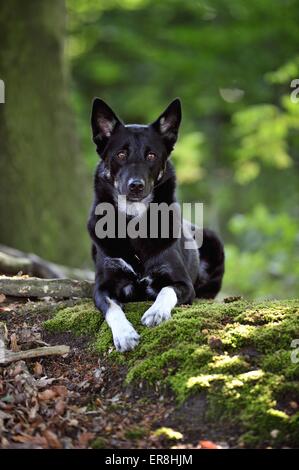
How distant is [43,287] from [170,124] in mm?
1887

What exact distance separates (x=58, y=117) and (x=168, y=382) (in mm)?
6774

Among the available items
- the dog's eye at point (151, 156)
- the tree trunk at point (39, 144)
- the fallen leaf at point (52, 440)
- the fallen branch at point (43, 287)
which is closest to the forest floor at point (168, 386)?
the fallen leaf at point (52, 440)

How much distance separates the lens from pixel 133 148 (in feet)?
16.9

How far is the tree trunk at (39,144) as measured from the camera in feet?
29.2

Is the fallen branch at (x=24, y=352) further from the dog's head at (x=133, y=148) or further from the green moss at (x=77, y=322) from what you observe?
the dog's head at (x=133, y=148)

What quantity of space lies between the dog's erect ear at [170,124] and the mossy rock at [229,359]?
1.65 meters

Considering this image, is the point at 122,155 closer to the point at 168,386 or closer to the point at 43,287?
the point at 43,287

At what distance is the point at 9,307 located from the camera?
5055mm

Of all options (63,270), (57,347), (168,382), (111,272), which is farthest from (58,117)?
(168,382)

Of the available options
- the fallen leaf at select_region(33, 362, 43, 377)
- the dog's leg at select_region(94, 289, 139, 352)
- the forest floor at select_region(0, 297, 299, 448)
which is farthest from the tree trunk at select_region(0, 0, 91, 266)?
the fallen leaf at select_region(33, 362, 43, 377)

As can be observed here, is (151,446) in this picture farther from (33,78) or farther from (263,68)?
(263,68)

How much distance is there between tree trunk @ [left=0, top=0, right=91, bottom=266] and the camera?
29.2ft

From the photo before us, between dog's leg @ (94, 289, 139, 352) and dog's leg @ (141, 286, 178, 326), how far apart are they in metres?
0.14

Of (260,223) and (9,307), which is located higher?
(260,223)
